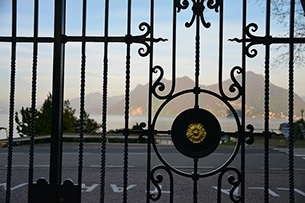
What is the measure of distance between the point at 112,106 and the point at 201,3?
1151 mm

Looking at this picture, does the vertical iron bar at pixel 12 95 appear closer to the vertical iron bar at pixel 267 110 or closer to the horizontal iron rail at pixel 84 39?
the horizontal iron rail at pixel 84 39

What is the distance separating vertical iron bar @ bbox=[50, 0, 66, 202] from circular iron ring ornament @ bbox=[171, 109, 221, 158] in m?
0.79

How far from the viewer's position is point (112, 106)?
3619 mm

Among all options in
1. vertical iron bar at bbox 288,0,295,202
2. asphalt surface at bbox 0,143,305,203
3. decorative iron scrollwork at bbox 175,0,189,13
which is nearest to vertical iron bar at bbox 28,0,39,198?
decorative iron scrollwork at bbox 175,0,189,13

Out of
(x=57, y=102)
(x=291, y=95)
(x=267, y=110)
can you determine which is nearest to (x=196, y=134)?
(x=267, y=110)

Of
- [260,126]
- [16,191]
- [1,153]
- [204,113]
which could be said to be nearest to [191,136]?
[204,113]

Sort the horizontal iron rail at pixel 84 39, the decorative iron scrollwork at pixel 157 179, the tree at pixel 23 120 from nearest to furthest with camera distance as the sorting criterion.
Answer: the decorative iron scrollwork at pixel 157 179, the horizontal iron rail at pixel 84 39, the tree at pixel 23 120

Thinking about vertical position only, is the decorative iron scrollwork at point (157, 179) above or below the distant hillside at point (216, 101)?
below

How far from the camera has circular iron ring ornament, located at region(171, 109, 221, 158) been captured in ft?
9.59

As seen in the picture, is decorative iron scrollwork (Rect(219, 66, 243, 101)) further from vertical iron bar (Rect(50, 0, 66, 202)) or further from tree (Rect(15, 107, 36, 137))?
tree (Rect(15, 107, 36, 137))

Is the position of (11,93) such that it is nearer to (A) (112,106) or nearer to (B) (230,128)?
(A) (112,106)

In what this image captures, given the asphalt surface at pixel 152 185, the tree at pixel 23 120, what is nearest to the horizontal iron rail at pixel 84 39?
the tree at pixel 23 120

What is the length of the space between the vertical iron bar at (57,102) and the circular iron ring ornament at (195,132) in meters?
0.79

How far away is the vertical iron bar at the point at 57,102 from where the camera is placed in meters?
3.04
